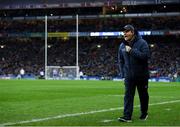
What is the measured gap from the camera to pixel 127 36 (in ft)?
39.7

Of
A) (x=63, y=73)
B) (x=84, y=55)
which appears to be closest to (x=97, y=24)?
(x=84, y=55)

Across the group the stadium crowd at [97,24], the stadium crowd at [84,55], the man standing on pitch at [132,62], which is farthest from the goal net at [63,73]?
the man standing on pitch at [132,62]

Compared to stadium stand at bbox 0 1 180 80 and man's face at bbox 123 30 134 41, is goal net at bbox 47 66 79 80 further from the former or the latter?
man's face at bbox 123 30 134 41

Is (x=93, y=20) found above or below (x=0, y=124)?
above

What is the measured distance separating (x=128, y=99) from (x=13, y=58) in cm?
6995

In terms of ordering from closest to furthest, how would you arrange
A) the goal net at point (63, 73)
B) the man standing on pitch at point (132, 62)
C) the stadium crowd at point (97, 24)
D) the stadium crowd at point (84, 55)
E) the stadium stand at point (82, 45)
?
the man standing on pitch at point (132, 62) < the goal net at point (63, 73) < the stadium crowd at point (84, 55) < the stadium stand at point (82, 45) < the stadium crowd at point (97, 24)

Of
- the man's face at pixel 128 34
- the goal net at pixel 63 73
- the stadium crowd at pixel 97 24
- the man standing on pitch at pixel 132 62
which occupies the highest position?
the stadium crowd at pixel 97 24

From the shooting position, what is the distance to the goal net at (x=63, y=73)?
219ft

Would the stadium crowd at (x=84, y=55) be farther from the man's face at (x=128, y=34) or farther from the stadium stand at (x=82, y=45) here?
the man's face at (x=128, y=34)

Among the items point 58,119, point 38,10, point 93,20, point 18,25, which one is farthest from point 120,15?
point 58,119

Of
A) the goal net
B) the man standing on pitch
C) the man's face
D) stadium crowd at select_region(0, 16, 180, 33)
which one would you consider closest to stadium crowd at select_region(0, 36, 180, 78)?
stadium crowd at select_region(0, 16, 180, 33)

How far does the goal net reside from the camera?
66812mm

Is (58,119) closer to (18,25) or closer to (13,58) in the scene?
(13,58)

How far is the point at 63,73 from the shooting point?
6806 centimetres
